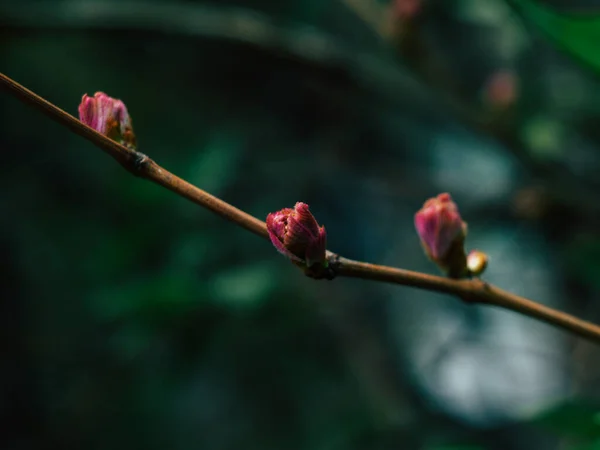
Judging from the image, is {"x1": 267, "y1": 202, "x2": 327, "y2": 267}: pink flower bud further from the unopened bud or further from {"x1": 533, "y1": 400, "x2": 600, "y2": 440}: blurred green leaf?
{"x1": 533, "y1": 400, "x2": 600, "y2": 440}: blurred green leaf

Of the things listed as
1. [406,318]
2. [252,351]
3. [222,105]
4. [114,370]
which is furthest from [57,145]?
[406,318]

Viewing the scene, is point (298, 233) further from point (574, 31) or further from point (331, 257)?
point (574, 31)

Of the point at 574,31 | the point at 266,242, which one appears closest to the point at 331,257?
the point at 574,31

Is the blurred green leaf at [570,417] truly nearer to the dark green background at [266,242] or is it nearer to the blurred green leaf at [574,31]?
the blurred green leaf at [574,31]

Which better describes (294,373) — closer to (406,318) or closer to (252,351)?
(252,351)

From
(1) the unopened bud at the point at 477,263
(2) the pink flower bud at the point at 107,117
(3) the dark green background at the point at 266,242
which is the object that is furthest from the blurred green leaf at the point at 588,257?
(2) the pink flower bud at the point at 107,117

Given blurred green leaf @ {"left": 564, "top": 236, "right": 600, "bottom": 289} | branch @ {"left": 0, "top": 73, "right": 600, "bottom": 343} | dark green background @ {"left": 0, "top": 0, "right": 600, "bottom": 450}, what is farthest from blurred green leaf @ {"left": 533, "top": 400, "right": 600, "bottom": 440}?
dark green background @ {"left": 0, "top": 0, "right": 600, "bottom": 450}

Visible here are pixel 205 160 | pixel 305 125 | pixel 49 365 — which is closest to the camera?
pixel 205 160
